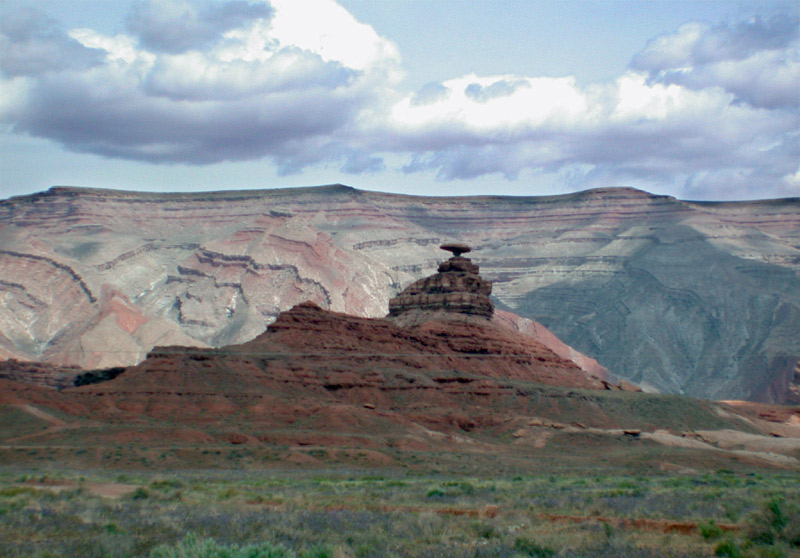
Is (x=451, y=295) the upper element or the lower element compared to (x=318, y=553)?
lower

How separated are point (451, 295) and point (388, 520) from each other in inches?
3442

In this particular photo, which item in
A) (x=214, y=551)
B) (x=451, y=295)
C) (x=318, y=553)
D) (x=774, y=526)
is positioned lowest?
(x=451, y=295)

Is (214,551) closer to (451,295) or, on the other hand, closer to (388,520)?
(388,520)

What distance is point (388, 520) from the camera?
2705 cm

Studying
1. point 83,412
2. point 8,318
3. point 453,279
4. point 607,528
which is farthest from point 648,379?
point 607,528

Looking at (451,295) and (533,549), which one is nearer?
(533,549)

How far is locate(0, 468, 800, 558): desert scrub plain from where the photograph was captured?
70.0 ft

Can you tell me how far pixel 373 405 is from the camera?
261ft

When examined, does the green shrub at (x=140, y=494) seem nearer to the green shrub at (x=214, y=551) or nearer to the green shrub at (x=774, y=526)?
the green shrub at (x=214, y=551)

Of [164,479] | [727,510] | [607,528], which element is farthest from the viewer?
[164,479]

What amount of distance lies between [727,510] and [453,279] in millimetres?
86940

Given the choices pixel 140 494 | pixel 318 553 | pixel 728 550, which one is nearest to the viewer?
pixel 318 553

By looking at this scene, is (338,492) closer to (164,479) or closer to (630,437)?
(164,479)

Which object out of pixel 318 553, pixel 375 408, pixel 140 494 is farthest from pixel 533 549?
pixel 375 408
